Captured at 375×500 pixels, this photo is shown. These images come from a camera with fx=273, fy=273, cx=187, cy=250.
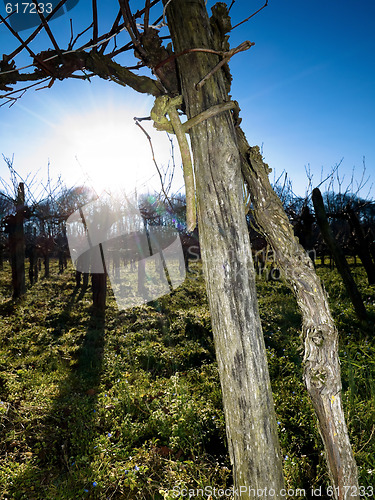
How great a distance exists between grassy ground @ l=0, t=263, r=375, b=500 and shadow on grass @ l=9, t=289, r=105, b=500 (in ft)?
0.04

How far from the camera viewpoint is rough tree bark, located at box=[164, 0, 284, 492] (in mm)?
1299

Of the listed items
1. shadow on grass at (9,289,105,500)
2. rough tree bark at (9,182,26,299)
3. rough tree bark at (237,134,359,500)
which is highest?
rough tree bark at (9,182,26,299)

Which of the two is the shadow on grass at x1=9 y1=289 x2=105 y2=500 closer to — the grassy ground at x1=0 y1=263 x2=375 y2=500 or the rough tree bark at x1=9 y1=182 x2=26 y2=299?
the grassy ground at x1=0 y1=263 x2=375 y2=500

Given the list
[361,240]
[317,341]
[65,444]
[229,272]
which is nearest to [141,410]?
[65,444]

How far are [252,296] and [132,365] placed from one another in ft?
14.9

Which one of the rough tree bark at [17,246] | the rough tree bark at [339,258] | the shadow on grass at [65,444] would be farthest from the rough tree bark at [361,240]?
the rough tree bark at [17,246]

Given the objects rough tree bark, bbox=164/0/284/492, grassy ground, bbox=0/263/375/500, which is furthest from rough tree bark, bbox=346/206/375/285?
rough tree bark, bbox=164/0/284/492

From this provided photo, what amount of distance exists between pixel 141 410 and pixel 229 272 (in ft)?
10.7

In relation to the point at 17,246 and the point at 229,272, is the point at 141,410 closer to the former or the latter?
the point at 229,272

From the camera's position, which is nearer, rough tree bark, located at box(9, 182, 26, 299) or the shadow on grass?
the shadow on grass

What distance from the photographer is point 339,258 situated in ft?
18.4

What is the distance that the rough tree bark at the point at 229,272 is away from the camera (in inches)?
51.1

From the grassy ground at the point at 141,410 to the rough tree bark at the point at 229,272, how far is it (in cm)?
170

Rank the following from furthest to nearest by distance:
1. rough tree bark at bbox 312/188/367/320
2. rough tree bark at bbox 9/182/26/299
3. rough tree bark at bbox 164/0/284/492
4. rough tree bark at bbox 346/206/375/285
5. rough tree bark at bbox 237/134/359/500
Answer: rough tree bark at bbox 9/182/26/299, rough tree bark at bbox 346/206/375/285, rough tree bark at bbox 312/188/367/320, rough tree bark at bbox 237/134/359/500, rough tree bark at bbox 164/0/284/492
